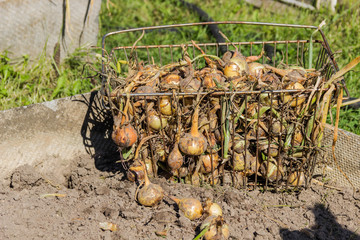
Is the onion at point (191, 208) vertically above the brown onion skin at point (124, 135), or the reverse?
the brown onion skin at point (124, 135)

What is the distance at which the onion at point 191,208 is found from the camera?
1827 millimetres

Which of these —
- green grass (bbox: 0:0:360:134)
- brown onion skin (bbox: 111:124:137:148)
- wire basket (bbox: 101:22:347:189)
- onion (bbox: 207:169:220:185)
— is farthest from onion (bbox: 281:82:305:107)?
green grass (bbox: 0:0:360:134)

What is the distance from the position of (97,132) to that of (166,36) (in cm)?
175

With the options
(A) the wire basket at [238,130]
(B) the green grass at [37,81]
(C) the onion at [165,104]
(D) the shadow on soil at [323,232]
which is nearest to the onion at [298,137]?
(A) the wire basket at [238,130]

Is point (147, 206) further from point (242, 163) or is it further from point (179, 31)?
point (179, 31)

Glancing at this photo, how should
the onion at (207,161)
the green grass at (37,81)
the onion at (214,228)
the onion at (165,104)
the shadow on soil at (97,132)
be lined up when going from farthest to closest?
1. the green grass at (37,81)
2. the shadow on soil at (97,132)
3. the onion at (207,161)
4. the onion at (165,104)
5. the onion at (214,228)

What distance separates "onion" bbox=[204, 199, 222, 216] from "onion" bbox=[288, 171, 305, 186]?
1.67 feet

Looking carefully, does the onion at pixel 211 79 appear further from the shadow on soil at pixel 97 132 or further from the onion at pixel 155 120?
the shadow on soil at pixel 97 132

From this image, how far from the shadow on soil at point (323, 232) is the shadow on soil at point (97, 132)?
1.14m

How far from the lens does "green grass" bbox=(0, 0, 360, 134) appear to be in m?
2.98

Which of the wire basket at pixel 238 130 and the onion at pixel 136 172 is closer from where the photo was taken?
the wire basket at pixel 238 130

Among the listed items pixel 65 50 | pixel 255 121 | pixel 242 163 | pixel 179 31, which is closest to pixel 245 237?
pixel 242 163

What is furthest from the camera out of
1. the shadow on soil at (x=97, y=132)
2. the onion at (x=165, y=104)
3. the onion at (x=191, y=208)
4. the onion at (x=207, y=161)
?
the shadow on soil at (x=97, y=132)

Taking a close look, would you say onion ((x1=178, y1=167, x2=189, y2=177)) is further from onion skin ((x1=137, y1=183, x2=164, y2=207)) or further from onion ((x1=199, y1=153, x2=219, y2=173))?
onion skin ((x1=137, y1=183, x2=164, y2=207))
